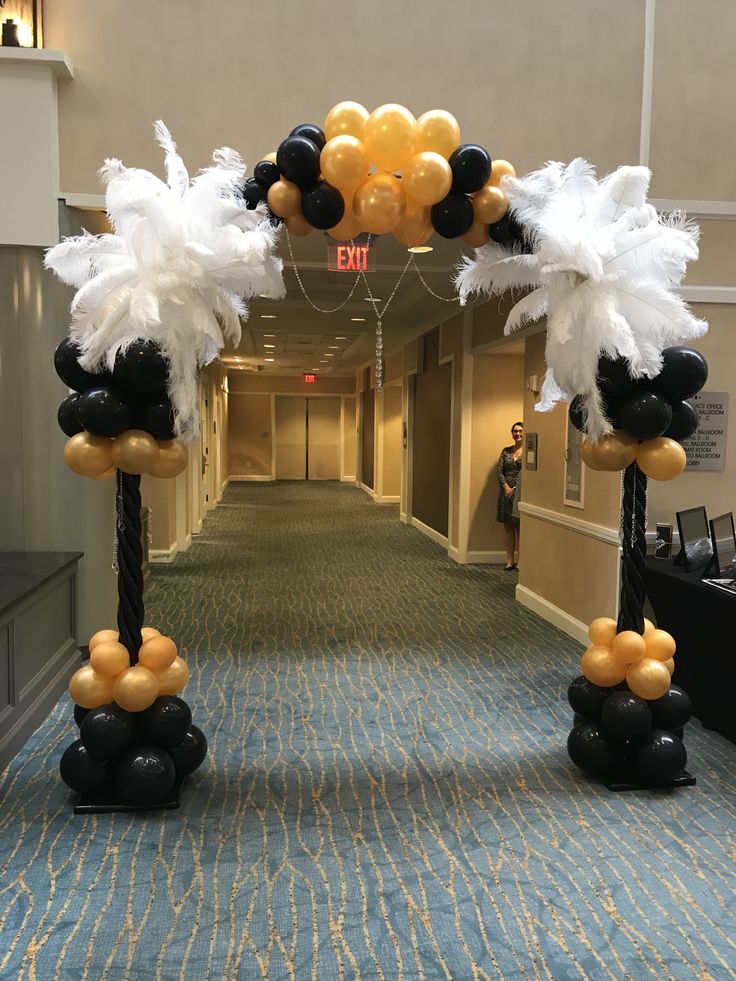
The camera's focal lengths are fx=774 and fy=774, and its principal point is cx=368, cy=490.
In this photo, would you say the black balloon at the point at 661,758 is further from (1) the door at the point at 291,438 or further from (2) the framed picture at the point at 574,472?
(1) the door at the point at 291,438

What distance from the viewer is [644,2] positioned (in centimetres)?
477

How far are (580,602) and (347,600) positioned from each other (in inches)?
85.4

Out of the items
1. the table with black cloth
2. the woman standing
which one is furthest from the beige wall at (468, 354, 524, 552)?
the table with black cloth

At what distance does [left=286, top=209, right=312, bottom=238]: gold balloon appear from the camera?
3.25 metres

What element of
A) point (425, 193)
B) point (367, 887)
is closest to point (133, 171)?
point (425, 193)

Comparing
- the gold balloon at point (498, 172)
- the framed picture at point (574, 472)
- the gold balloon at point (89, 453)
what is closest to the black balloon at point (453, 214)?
the gold balloon at point (498, 172)

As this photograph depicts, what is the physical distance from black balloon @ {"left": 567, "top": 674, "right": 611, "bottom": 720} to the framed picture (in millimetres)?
2364

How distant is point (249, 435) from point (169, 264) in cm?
1858

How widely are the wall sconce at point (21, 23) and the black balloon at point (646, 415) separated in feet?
12.9

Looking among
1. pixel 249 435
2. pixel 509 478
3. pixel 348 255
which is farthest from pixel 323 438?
pixel 348 255

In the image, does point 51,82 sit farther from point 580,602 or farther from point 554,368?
point 580,602

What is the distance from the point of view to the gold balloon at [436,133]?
316 cm

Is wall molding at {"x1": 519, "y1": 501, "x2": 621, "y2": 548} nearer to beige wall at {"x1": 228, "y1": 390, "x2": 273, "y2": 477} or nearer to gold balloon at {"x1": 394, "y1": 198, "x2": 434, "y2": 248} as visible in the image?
gold balloon at {"x1": 394, "y1": 198, "x2": 434, "y2": 248}

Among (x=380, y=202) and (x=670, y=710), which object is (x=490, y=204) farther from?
(x=670, y=710)
